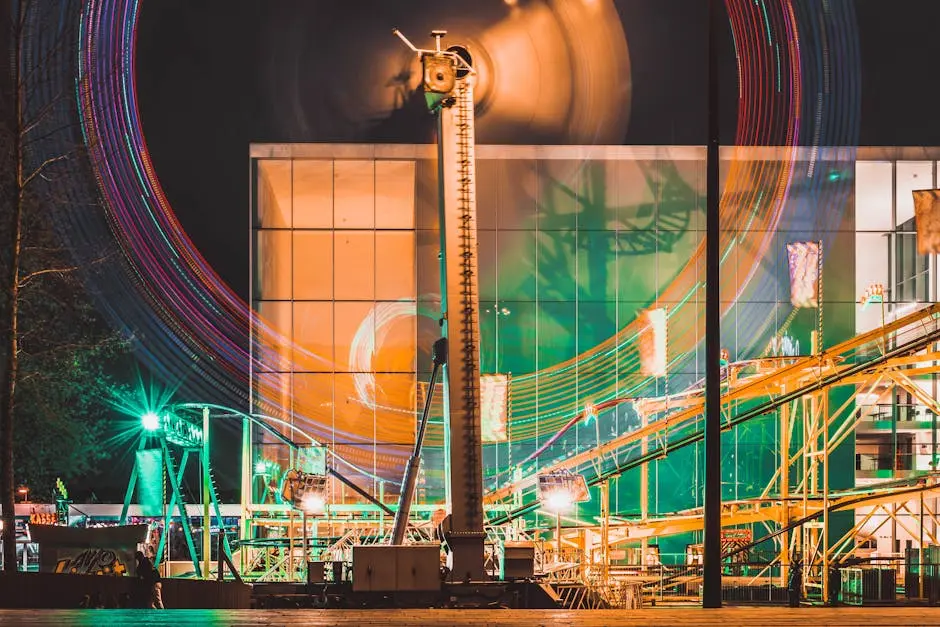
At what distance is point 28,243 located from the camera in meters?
31.6

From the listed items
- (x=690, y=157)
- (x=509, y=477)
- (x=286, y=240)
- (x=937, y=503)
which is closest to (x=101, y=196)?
(x=286, y=240)

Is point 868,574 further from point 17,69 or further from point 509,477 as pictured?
point 17,69

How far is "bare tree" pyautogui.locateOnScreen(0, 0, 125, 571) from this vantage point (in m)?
22.3

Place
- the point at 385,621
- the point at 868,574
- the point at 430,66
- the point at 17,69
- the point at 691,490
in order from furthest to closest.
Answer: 1. the point at 691,490
2. the point at 868,574
3. the point at 17,69
4. the point at 430,66
5. the point at 385,621

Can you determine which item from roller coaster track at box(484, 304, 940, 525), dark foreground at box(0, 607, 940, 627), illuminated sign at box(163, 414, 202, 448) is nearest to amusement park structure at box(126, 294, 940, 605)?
roller coaster track at box(484, 304, 940, 525)

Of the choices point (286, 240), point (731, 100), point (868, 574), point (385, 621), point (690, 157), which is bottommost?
point (868, 574)

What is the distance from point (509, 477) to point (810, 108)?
57.9 ft

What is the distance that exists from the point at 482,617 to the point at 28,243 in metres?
21.9

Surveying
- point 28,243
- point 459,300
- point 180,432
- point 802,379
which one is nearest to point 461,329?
point 459,300

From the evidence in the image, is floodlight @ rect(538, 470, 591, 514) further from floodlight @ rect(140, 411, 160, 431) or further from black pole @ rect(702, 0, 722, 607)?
floodlight @ rect(140, 411, 160, 431)

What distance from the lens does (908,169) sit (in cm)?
4144

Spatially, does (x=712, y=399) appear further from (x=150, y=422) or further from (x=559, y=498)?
(x=150, y=422)

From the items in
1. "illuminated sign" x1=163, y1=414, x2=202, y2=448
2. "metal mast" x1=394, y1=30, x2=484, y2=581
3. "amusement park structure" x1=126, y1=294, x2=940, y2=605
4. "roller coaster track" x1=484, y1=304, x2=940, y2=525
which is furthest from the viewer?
"illuminated sign" x1=163, y1=414, x2=202, y2=448

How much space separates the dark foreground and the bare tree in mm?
8165
